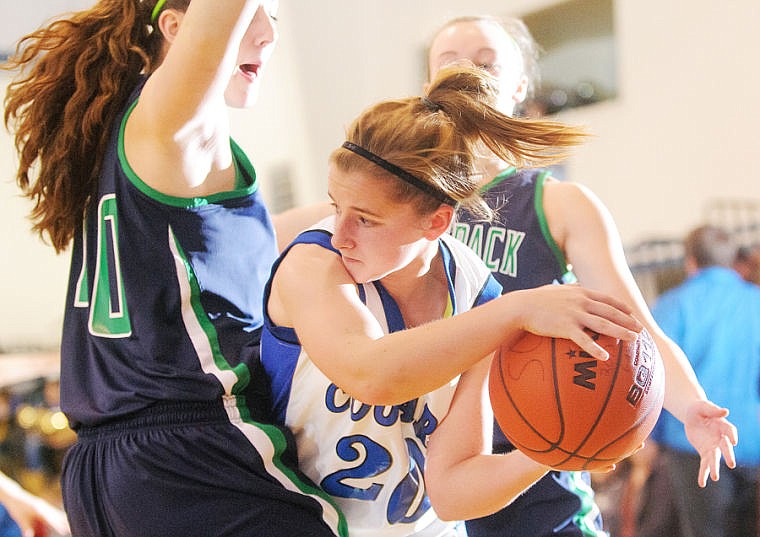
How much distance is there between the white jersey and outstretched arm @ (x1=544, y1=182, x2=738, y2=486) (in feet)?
1.44

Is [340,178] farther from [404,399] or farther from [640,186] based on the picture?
[640,186]

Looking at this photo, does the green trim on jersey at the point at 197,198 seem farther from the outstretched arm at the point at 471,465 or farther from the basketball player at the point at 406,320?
the outstretched arm at the point at 471,465

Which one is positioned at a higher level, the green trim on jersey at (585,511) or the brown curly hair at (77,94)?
the brown curly hair at (77,94)

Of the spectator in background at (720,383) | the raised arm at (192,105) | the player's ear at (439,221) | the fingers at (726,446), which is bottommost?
the spectator in background at (720,383)

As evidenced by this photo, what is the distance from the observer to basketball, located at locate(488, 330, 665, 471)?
1478 millimetres

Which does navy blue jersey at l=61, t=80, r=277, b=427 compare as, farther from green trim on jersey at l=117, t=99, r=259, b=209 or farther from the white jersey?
the white jersey

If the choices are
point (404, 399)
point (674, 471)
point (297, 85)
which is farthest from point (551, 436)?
point (297, 85)

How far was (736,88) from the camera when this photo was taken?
24.6ft

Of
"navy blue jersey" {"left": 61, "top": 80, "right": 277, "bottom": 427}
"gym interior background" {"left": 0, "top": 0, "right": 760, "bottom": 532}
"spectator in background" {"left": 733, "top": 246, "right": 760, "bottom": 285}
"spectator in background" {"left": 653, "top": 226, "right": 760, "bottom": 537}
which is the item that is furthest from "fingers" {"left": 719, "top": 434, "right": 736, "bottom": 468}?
"gym interior background" {"left": 0, "top": 0, "right": 760, "bottom": 532}

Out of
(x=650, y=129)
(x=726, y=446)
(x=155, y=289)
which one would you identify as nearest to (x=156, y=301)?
(x=155, y=289)

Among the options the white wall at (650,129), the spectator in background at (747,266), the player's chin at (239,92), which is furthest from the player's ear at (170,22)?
the white wall at (650,129)

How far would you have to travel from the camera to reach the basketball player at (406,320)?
1.40 meters

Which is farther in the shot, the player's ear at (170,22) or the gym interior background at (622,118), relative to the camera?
the gym interior background at (622,118)

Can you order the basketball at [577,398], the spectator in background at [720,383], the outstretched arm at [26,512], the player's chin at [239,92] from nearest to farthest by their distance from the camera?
the basketball at [577,398] → the player's chin at [239,92] → the outstretched arm at [26,512] → the spectator in background at [720,383]
